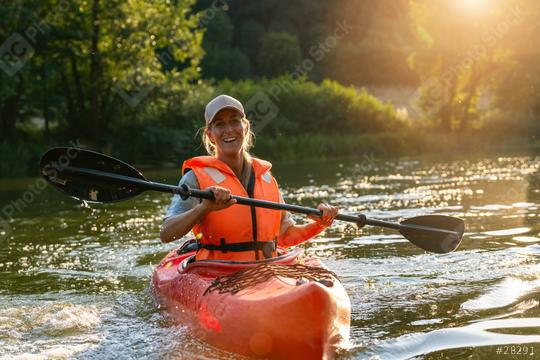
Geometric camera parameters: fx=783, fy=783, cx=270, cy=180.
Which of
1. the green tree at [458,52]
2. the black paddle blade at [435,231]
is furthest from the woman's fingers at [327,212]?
the green tree at [458,52]

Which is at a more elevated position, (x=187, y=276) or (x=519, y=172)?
(x=519, y=172)

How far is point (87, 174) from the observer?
4996 millimetres

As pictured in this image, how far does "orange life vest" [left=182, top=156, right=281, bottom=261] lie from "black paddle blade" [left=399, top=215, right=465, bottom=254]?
1254mm

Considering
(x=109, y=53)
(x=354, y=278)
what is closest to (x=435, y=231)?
(x=354, y=278)

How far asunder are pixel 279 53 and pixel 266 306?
113ft

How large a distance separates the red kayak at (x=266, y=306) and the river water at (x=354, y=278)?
0.12m

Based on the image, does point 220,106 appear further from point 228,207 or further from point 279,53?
point 279,53

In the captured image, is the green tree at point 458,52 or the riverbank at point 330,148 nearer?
the riverbank at point 330,148

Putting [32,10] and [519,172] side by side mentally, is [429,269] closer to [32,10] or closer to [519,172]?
[519,172]

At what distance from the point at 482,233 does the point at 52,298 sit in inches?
166

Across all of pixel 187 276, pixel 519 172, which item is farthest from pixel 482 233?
pixel 519 172

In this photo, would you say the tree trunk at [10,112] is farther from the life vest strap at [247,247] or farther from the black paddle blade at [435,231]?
the life vest strap at [247,247]

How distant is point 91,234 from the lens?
8.72m

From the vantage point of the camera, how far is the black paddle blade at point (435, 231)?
5.57 meters
